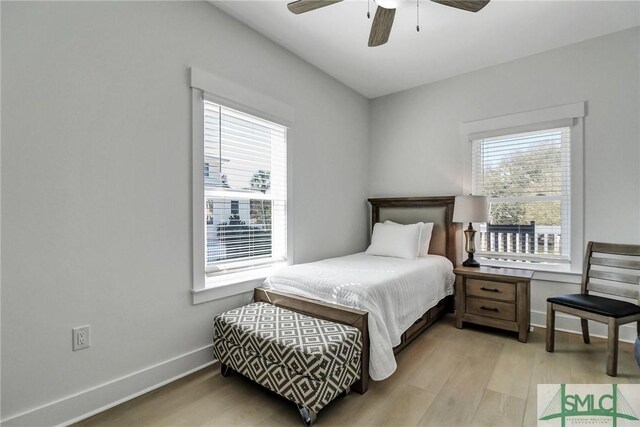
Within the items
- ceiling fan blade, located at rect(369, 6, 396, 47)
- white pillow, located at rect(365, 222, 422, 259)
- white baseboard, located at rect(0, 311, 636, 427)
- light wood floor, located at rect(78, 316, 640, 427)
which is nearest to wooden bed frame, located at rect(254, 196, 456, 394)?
light wood floor, located at rect(78, 316, 640, 427)

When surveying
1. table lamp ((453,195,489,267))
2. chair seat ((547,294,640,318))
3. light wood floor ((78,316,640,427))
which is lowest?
light wood floor ((78,316,640,427))

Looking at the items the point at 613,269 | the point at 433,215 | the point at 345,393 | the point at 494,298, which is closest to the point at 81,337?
the point at 345,393

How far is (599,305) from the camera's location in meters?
2.18

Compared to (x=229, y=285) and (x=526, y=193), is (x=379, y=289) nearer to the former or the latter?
(x=229, y=285)

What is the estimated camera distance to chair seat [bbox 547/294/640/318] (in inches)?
82.4

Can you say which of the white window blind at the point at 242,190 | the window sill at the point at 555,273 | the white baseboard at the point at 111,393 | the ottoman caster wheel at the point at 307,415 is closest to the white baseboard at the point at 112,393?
the white baseboard at the point at 111,393

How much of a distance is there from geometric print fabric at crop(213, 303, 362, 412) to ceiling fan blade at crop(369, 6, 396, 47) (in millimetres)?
2015

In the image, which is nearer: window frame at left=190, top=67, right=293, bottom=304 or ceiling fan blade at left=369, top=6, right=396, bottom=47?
ceiling fan blade at left=369, top=6, right=396, bottom=47

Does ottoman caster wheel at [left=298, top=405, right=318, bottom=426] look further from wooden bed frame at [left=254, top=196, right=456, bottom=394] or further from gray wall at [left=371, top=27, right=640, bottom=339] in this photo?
gray wall at [left=371, top=27, right=640, bottom=339]

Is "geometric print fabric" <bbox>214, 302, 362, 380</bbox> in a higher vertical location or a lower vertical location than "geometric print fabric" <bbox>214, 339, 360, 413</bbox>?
higher

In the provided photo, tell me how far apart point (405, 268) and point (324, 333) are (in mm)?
1128

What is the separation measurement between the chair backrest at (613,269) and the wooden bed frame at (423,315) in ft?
3.75

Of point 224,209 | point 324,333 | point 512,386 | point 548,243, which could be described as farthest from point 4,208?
point 548,243

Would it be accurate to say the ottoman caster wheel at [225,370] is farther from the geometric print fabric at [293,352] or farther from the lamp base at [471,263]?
the lamp base at [471,263]
